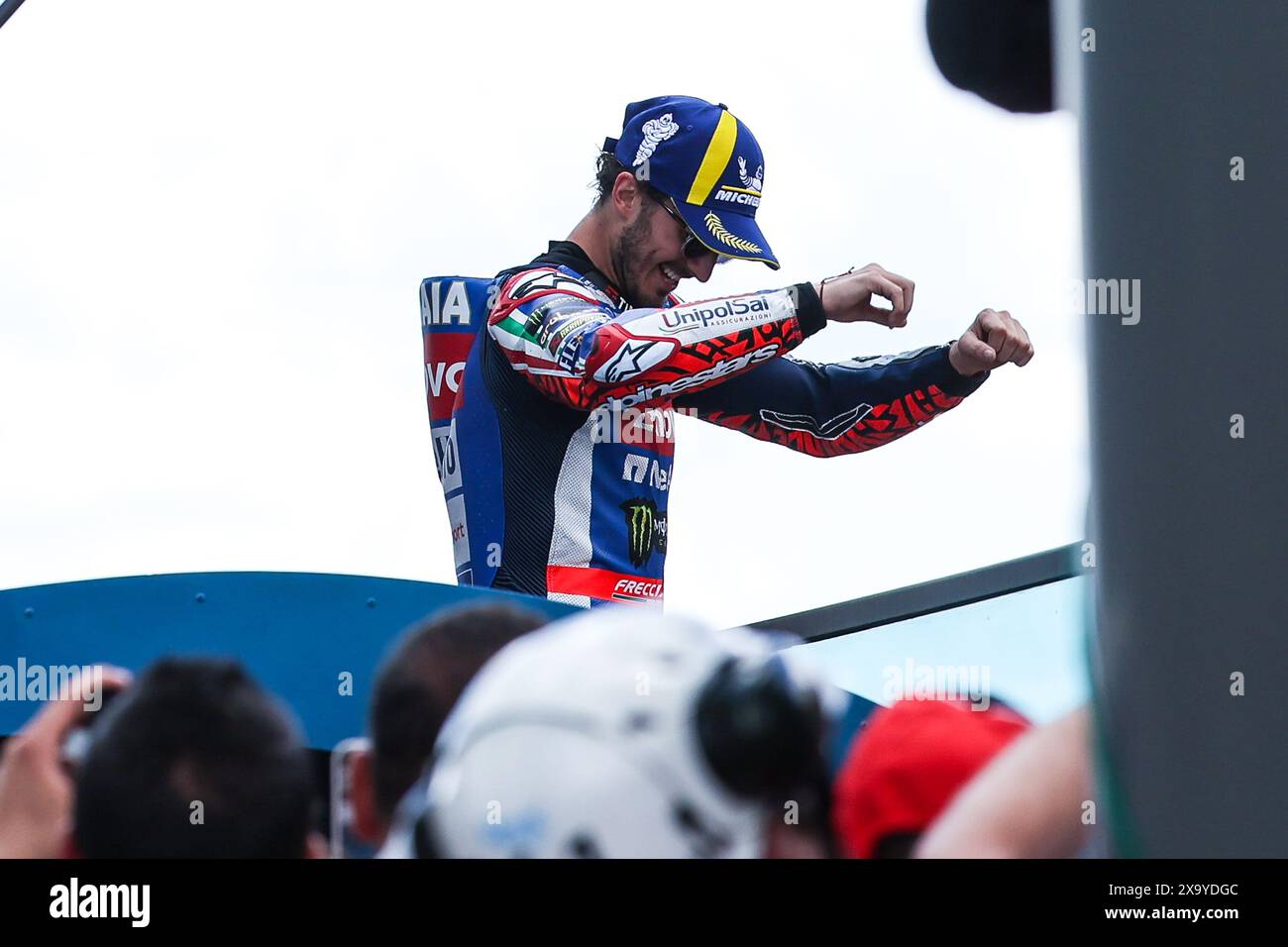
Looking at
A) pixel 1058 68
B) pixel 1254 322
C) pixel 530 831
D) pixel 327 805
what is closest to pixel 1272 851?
pixel 1254 322

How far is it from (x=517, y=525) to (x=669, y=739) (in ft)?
4.34

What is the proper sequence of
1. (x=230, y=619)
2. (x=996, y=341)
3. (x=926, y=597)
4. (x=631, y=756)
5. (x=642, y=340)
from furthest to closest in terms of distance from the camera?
1. (x=996, y=341)
2. (x=642, y=340)
3. (x=926, y=597)
4. (x=230, y=619)
5. (x=631, y=756)

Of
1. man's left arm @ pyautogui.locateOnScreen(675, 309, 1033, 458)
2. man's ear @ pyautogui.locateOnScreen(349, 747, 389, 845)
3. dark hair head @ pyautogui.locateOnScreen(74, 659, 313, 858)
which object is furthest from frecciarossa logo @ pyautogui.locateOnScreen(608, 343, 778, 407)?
dark hair head @ pyautogui.locateOnScreen(74, 659, 313, 858)

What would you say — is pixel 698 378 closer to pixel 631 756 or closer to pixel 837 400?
pixel 837 400

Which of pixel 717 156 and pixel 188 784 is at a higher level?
pixel 717 156

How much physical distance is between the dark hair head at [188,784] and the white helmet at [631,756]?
0.18 meters

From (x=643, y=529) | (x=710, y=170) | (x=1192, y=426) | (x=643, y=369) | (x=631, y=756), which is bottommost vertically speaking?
(x=631, y=756)

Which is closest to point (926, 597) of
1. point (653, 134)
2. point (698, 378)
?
point (698, 378)

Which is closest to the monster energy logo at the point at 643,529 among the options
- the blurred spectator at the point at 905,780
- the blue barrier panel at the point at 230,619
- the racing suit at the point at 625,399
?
the racing suit at the point at 625,399

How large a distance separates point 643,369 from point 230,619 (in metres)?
0.64

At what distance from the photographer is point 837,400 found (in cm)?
287

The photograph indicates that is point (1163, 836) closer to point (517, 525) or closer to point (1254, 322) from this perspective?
point (1254, 322)

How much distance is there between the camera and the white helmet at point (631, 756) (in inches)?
46.5

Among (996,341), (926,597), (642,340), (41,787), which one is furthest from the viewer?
(996,341)
